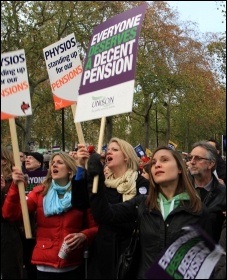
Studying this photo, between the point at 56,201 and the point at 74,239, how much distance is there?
1.11 ft

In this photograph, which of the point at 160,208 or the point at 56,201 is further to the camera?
the point at 56,201

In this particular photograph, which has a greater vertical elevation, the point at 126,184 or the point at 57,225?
the point at 126,184

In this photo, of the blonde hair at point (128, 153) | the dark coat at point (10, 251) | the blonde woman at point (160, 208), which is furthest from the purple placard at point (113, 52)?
the dark coat at point (10, 251)

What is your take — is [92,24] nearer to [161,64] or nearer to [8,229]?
[161,64]

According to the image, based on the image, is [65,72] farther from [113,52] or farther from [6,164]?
[6,164]

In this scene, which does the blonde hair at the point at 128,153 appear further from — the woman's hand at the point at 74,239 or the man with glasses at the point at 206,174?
the woman's hand at the point at 74,239

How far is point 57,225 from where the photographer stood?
13.1 ft

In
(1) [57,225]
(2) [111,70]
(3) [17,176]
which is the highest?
(2) [111,70]

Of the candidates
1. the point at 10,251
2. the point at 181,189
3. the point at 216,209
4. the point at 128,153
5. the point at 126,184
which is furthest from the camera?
the point at 128,153

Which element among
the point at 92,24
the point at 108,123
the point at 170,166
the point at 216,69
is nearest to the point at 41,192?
the point at 170,166

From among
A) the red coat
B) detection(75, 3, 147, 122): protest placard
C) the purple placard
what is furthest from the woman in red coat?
A: the purple placard

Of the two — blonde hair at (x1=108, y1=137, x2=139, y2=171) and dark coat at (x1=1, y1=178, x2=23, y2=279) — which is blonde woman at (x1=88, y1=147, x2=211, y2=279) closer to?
blonde hair at (x1=108, y1=137, x2=139, y2=171)

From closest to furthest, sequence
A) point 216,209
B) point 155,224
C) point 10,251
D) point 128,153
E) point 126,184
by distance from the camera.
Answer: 1. point 155,224
2. point 216,209
3. point 10,251
4. point 126,184
5. point 128,153

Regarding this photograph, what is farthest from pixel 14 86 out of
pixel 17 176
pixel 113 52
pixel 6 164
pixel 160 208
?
pixel 160 208
